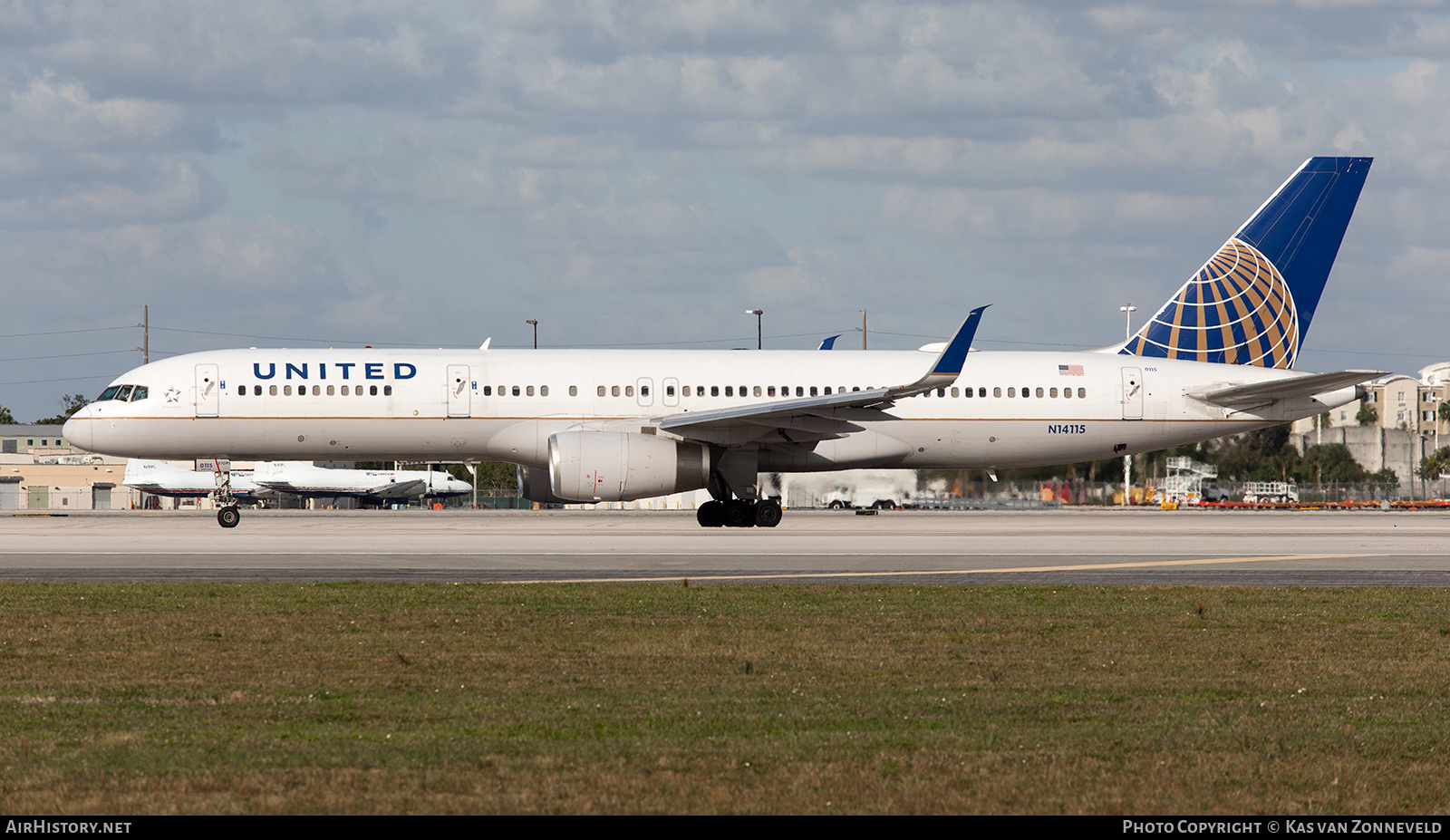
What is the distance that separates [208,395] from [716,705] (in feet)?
80.3

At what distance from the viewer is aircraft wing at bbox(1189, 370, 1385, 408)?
31562 millimetres

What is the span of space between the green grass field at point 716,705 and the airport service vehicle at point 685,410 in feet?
45.8

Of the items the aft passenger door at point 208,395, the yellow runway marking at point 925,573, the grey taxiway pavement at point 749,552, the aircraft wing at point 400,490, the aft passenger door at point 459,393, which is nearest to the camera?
the yellow runway marking at point 925,573

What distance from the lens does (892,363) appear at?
106 feet

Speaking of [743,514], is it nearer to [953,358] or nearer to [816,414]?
[816,414]

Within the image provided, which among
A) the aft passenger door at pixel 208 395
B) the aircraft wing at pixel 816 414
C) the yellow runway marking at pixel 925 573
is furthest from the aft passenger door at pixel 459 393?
the yellow runway marking at pixel 925 573

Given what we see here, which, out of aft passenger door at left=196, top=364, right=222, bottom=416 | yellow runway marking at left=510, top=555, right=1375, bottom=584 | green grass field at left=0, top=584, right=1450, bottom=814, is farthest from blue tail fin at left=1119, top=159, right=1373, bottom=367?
aft passenger door at left=196, top=364, right=222, bottom=416

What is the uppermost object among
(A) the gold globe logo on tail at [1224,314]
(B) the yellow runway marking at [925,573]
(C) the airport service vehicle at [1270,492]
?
(A) the gold globe logo on tail at [1224,314]

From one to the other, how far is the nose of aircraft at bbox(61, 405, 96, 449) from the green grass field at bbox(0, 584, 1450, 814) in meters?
18.2

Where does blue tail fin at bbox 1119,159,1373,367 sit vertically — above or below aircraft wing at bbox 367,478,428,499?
above

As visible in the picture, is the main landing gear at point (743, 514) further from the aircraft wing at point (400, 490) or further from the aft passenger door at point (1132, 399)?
the aircraft wing at point (400, 490)

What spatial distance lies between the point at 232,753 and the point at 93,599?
7.93 metres

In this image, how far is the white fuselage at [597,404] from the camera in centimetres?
3003

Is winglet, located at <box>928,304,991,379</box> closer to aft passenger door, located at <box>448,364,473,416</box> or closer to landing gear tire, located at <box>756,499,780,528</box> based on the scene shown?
landing gear tire, located at <box>756,499,780,528</box>
